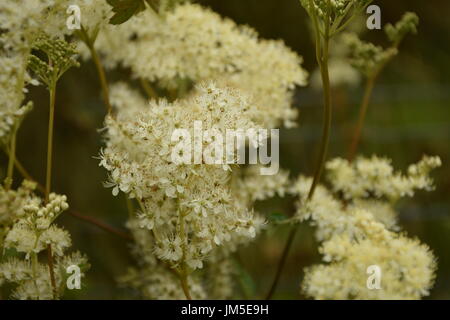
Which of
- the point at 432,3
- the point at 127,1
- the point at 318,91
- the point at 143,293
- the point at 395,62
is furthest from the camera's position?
the point at 395,62

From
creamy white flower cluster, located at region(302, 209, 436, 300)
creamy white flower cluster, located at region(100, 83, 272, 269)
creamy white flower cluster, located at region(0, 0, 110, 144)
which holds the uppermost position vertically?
creamy white flower cluster, located at region(0, 0, 110, 144)

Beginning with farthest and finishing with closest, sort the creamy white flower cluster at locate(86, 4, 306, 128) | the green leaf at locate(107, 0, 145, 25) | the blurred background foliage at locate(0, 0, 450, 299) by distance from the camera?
the blurred background foliage at locate(0, 0, 450, 299) → the creamy white flower cluster at locate(86, 4, 306, 128) → the green leaf at locate(107, 0, 145, 25)

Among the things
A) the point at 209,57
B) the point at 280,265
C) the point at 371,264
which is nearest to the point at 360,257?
the point at 371,264

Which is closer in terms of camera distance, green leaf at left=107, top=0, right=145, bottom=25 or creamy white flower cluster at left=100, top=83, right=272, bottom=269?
creamy white flower cluster at left=100, top=83, right=272, bottom=269

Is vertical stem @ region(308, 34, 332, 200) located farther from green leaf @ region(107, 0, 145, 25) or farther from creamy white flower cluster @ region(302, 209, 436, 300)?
green leaf @ region(107, 0, 145, 25)

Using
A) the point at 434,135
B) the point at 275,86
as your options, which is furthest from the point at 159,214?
the point at 434,135

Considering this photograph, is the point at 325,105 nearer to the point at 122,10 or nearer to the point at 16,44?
the point at 122,10

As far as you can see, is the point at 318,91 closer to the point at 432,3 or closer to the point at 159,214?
the point at 432,3

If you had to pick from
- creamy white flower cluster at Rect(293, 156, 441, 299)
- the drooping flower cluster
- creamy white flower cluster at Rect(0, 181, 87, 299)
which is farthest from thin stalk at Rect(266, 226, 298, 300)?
creamy white flower cluster at Rect(0, 181, 87, 299)

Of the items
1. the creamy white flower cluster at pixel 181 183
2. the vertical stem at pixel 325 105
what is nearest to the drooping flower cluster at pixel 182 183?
the creamy white flower cluster at pixel 181 183
